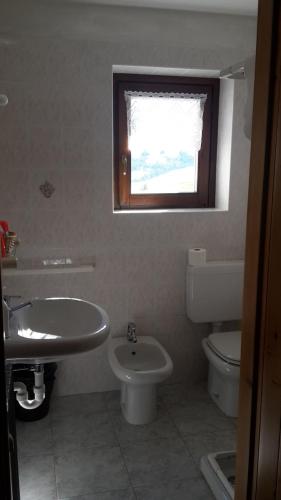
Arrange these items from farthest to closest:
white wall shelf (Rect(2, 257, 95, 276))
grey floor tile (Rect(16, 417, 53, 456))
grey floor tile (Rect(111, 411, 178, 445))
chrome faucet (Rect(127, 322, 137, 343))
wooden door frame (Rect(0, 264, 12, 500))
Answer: chrome faucet (Rect(127, 322, 137, 343)) < white wall shelf (Rect(2, 257, 95, 276)) < grey floor tile (Rect(111, 411, 178, 445)) < grey floor tile (Rect(16, 417, 53, 456)) < wooden door frame (Rect(0, 264, 12, 500))

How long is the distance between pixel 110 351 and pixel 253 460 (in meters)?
1.56

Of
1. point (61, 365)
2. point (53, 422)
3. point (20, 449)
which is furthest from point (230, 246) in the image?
point (20, 449)

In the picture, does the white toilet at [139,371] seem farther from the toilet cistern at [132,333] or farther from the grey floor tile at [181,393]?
the grey floor tile at [181,393]

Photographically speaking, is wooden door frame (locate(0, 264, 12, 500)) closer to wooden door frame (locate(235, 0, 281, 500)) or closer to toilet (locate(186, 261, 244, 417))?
wooden door frame (locate(235, 0, 281, 500))

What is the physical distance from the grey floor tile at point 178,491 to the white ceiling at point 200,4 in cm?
243

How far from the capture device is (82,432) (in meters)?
2.49

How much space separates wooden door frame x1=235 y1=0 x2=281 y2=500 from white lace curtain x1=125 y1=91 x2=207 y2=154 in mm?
1882

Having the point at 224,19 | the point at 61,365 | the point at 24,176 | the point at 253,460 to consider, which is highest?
the point at 224,19

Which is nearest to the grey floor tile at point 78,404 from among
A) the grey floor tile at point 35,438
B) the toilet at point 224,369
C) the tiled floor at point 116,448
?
the tiled floor at point 116,448

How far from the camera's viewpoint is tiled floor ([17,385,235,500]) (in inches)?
81.6

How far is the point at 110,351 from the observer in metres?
2.64

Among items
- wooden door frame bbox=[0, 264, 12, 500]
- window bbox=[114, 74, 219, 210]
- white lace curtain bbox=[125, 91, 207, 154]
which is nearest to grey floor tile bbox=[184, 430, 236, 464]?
window bbox=[114, 74, 219, 210]

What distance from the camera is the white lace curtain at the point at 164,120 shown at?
9.25 ft

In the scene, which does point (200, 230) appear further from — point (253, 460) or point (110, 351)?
point (253, 460)
